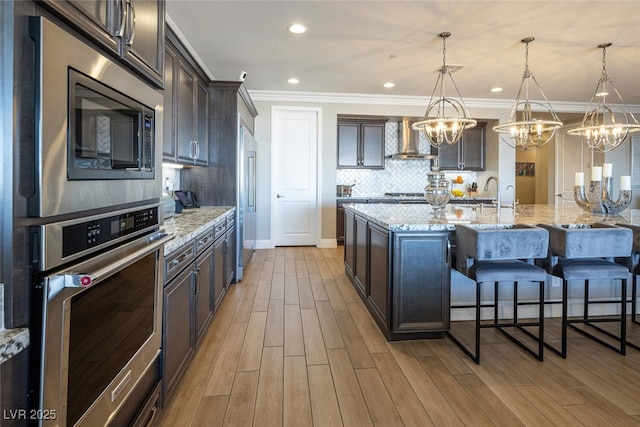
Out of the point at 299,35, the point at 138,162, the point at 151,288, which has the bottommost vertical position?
the point at 151,288

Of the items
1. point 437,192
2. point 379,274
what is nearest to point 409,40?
point 437,192

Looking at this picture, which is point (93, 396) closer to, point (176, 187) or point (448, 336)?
point (448, 336)

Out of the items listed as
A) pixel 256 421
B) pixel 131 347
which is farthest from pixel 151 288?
pixel 256 421

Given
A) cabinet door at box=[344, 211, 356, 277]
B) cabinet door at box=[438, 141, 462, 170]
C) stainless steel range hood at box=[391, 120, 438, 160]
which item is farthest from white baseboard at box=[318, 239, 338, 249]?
cabinet door at box=[438, 141, 462, 170]

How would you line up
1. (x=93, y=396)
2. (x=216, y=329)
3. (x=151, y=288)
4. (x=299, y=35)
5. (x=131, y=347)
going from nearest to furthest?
(x=93, y=396) < (x=131, y=347) < (x=151, y=288) < (x=216, y=329) < (x=299, y=35)

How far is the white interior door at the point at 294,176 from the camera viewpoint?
247 inches

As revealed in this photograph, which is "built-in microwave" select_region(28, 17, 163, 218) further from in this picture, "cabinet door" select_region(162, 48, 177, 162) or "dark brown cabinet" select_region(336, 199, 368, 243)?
"dark brown cabinet" select_region(336, 199, 368, 243)

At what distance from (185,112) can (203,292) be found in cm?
177

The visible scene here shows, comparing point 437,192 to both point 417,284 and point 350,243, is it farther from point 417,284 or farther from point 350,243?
point 350,243

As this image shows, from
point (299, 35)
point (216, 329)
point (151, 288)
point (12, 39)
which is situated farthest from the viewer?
point (299, 35)

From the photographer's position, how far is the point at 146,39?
1.39m

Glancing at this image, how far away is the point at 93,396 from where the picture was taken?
1034 millimetres

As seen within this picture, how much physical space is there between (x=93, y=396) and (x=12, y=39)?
3.06 ft

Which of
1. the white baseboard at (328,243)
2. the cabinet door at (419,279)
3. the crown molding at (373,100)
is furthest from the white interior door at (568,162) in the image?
the cabinet door at (419,279)
